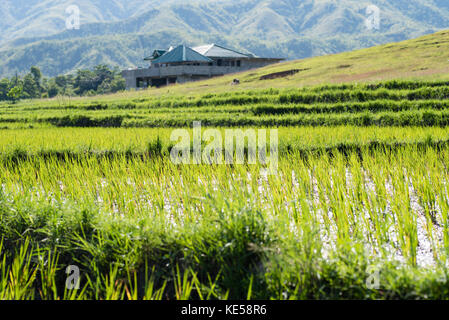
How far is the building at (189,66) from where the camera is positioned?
1666 inches

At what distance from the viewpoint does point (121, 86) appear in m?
64.1

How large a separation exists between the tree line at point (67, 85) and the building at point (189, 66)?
52.6ft

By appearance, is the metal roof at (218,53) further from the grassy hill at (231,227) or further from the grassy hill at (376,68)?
the grassy hill at (231,227)

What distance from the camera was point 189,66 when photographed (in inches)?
1640

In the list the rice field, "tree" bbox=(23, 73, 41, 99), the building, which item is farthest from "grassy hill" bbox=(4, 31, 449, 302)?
"tree" bbox=(23, 73, 41, 99)

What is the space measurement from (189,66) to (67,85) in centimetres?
4362

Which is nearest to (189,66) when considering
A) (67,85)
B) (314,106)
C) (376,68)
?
(376,68)

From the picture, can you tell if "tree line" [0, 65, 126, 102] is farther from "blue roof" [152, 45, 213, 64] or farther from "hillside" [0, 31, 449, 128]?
"hillside" [0, 31, 449, 128]

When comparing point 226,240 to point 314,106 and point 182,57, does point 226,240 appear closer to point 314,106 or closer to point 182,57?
point 314,106

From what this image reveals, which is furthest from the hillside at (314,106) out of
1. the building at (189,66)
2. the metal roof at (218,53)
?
the metal roof at (218,53)

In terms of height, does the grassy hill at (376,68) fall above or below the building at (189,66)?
below

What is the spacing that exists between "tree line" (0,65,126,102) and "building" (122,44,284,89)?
1603 centimetres
